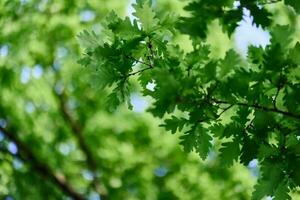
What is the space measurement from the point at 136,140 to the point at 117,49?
18.2 feet

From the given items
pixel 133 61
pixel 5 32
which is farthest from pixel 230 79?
pixel 5 32

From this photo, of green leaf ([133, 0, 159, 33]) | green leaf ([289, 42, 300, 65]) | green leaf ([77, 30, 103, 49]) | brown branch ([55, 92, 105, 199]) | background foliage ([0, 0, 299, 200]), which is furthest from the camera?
brown branch ([55, 92, 105, 199])

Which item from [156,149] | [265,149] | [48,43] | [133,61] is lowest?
[265,149]

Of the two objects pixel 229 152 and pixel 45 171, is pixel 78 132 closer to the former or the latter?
pixel 45 171

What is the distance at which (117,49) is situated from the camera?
6.20 ft

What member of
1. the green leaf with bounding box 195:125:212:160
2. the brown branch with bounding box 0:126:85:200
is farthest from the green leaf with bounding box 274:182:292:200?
the brown branch with bounding box 0:126:85:200

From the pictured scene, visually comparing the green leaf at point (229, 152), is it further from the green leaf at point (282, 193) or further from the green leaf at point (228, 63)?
the green leaf at point (228, 63)

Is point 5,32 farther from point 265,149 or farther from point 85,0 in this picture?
point 265,149

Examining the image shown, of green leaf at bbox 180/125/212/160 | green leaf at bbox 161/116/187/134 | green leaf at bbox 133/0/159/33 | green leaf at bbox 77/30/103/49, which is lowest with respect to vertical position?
green leaf at bbox 180/125/212/160

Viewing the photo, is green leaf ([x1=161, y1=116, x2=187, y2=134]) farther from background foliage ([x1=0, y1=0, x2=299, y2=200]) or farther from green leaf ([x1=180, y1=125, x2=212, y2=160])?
background foliage ([x1=0, y1=0, x2=299, y2=200])

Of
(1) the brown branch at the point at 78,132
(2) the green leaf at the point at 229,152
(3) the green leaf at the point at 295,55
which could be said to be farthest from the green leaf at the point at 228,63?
(1) the brown branch at the point at 78,132

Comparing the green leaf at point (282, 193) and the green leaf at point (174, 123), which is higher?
the green leaf at point (174, 123)

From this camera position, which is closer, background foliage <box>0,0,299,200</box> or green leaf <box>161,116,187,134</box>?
green leaf <box>161,116,187,134</box>

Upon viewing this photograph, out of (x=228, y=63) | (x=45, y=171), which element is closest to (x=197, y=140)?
(x=228, y=63)
